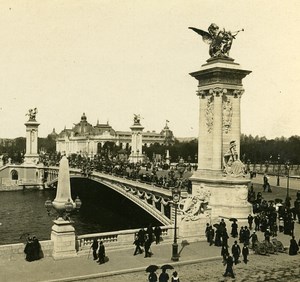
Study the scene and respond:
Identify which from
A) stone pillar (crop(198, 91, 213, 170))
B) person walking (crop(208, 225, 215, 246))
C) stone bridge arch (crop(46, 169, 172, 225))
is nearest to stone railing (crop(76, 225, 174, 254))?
person walking (crop(208, 225, 215, 246))

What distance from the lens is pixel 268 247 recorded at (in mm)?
22547

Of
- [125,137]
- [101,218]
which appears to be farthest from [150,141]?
[101,218]

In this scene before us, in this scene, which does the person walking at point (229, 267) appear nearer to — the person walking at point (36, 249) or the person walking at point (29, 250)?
the person walking at point (36, 249)

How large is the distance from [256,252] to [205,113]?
13245 mm

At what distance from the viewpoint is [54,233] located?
21609 millimetres

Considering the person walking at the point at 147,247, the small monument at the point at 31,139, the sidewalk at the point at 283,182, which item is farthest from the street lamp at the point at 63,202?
the small monument at the point at 31,139

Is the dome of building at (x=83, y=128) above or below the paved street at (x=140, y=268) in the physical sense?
above

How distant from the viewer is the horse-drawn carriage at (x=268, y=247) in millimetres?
22453

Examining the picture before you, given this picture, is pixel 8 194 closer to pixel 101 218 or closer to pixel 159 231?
pixel 101 218

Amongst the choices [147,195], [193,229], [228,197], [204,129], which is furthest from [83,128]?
[193,229]

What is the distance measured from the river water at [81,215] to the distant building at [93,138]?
285 feet

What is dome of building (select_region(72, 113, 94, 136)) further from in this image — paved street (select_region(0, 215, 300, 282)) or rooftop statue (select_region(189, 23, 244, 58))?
paved street (select_region(0, 215, 300, 282))

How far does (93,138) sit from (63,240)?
148 meters

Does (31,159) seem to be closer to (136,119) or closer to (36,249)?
(136,119)
